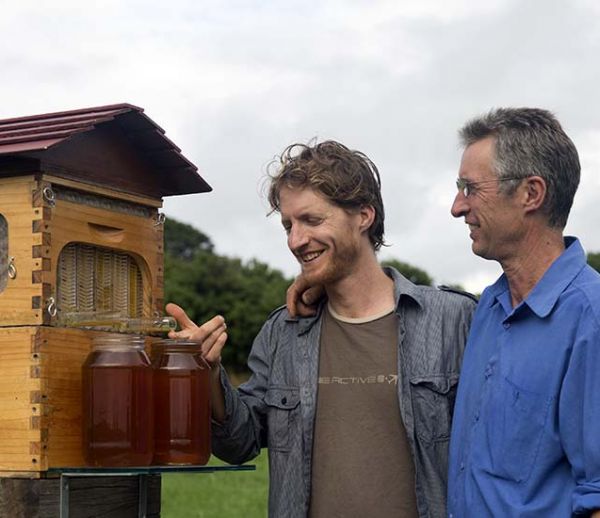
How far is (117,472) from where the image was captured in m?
4.54

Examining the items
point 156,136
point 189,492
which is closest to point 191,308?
point 189,492

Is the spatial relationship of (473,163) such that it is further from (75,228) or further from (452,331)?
(75,228)

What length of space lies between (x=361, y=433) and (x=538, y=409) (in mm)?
985

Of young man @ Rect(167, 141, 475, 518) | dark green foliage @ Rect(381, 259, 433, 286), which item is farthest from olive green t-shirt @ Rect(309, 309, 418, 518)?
dark green foliage @ Rect(381, 259, 433, 286)

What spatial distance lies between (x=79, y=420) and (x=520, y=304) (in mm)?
1902

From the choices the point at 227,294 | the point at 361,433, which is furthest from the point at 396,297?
the point at 227,294

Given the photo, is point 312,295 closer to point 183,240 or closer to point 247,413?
point 247,413

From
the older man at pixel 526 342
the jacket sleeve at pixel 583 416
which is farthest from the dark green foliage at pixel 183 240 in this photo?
the jacket sleeve at pixel 583 416

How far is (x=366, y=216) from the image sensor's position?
5.20m

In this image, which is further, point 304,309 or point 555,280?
point 304,309

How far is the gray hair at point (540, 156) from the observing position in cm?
434

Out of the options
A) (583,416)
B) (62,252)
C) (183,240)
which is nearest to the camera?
(583,416)

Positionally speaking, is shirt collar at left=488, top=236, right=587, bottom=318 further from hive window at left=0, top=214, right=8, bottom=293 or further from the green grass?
the green grass

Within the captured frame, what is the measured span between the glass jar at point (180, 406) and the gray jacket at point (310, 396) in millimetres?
245
